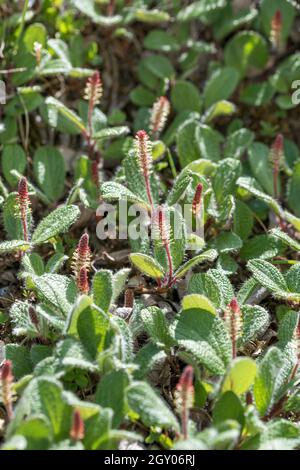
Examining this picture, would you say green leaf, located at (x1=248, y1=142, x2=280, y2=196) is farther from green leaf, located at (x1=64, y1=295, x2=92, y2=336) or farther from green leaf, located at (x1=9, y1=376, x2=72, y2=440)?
green leaf, located at (x1=9, y1=376, x2=72, y2=440)

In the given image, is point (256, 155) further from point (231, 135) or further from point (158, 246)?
point (158, 246)

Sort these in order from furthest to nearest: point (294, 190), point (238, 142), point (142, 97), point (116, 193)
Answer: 1. point (142, 97)
2. point (238, 142)
3. point (294, 190)
4. point (116, 193)

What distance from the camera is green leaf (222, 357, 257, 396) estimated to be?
6.40 feet

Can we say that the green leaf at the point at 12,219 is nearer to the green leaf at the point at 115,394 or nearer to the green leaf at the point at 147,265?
the green leaf at the point at 147,265

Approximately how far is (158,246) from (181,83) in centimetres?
110

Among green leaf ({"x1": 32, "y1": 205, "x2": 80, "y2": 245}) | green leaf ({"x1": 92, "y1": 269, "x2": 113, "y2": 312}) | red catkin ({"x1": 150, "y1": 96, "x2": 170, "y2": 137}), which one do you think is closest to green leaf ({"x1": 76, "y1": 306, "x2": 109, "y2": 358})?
green leaf ({"x1": 92, "y1": 269, "x2": 113, "y2": 312})

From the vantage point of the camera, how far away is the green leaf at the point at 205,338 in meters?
2.14

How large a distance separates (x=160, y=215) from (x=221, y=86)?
4.11ft

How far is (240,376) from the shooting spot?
201 cm

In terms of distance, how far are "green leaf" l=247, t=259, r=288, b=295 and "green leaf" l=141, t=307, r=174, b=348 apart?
1.18ft

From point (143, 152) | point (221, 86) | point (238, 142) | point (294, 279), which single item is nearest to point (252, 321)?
point (294, 279)

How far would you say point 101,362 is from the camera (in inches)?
→ 82.4

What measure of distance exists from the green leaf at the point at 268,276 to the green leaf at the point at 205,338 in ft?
0.83

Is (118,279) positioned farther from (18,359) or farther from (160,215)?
(18,359)
